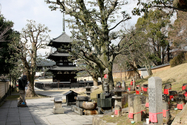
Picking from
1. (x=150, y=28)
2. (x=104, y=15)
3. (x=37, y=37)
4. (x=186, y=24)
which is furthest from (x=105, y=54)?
(x=150, y=28)

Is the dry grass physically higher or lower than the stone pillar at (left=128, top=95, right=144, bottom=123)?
higher

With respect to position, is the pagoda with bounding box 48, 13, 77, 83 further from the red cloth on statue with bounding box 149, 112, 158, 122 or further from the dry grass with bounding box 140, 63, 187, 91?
the red cloth on statue with bounding box 149, 112, 158, 122

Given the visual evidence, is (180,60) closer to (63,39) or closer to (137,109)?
(137,109)

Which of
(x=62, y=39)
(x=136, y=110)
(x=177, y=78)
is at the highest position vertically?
(x=62, y=39)

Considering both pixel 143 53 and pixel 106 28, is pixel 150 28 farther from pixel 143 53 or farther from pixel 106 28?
pixel 106 28

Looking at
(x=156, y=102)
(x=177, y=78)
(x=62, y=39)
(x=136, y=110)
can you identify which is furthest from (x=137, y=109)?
(x=62, y=39)

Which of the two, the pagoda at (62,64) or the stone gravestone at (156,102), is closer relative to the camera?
the stone gravestone at (156,102)

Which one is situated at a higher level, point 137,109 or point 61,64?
point 61,64

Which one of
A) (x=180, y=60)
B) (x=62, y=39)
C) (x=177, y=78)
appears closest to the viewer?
(x=177, y=78)

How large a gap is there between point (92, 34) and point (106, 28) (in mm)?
955

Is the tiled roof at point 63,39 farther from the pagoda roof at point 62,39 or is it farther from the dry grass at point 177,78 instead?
the dry grass at point 177,78

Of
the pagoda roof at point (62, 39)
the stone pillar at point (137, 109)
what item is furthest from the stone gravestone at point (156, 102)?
the pagoda roof at point (62, 39)

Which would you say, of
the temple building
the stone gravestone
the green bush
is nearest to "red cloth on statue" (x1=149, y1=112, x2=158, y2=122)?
the stone gravestone

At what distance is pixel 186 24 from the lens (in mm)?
20734
